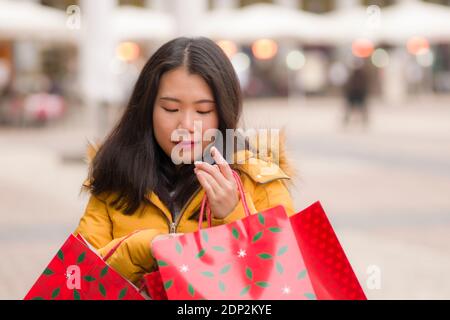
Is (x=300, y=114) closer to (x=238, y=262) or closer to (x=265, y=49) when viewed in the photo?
(x=265, y=49)

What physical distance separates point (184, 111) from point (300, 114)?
28084mm

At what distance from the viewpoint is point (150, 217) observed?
243 centimetres

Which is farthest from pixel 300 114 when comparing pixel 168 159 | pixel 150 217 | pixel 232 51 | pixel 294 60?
pixel 150 217

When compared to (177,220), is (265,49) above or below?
below

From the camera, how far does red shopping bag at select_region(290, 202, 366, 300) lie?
81.4 inches

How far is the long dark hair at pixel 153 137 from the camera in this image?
240 centimetres

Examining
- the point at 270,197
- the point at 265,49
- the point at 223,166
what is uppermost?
the point at 223,166

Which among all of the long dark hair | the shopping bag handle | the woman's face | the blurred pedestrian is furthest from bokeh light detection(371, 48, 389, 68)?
the shopping bag handle

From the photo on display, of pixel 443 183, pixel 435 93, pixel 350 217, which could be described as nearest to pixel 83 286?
pixel 350 217

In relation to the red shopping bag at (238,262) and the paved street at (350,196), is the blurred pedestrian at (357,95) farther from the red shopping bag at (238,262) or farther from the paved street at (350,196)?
the red shopping bag at (238,262)

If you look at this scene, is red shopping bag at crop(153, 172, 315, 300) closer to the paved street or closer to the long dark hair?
the long dark hair

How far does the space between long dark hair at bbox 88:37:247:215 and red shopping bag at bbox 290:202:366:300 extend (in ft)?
1.33

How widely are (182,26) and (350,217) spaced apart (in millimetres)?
5766
